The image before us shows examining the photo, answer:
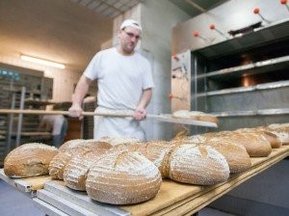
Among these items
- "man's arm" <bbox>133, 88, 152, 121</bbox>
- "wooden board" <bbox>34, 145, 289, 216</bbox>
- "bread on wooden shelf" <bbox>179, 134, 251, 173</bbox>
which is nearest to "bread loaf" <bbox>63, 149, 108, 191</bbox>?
"wooden board" <bbox>34, 145, 289, 216</bbox>

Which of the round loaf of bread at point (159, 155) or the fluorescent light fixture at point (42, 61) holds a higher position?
the fluorescent light fixture at point (42, 61)

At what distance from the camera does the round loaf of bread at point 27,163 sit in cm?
79

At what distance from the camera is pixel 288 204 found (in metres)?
1.85

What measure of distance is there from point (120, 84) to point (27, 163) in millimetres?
1384

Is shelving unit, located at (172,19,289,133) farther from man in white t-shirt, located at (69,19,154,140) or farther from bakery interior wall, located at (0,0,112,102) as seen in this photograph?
bakery interior wall, located at (0,0,112,102)

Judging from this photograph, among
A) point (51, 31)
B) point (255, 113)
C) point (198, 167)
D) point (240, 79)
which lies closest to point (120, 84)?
point (255, 113)

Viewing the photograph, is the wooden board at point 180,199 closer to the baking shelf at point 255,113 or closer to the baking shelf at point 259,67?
the baking shelf at point 255,113

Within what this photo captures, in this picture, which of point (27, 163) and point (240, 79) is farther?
point (240, 79)

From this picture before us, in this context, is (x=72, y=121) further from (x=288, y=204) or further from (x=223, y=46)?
(x=288, y=204)

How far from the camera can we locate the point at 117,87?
6.89 ft

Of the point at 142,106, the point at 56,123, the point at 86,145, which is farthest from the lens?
the point at 56,123

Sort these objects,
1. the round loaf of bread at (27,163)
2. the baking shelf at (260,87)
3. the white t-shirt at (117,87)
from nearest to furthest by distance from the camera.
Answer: the round loaf of bread at (27,163), the baking shelf at (260,87), the white t-shirt at (117,87)

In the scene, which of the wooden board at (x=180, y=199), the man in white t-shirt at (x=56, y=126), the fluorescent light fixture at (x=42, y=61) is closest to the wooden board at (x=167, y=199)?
the wooden board at (x=180, y=199)

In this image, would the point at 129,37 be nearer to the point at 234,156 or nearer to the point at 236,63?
the point at 236,63
